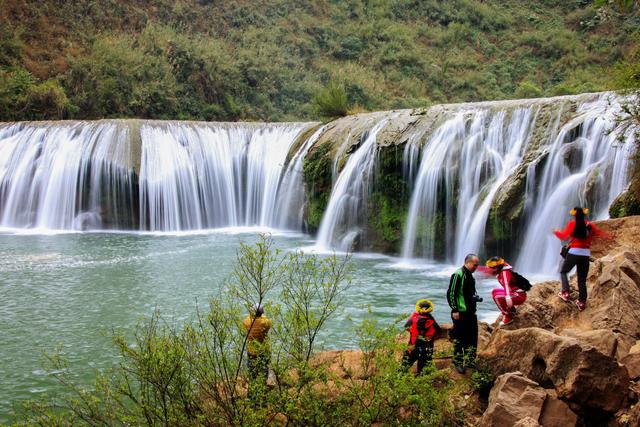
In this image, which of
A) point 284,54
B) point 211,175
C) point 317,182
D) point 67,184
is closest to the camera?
point 317,182

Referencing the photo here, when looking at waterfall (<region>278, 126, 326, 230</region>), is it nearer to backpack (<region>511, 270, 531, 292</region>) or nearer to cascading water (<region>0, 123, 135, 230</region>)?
cascading water (<region>0, 123, 135, 230</region>)

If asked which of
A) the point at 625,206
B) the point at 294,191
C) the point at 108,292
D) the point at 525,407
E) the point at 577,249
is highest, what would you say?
the point at 294,191

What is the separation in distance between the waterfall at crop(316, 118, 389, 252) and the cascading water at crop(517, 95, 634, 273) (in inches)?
205

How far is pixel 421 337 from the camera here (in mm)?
5676

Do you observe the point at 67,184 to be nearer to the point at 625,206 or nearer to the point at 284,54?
the point at 625,206

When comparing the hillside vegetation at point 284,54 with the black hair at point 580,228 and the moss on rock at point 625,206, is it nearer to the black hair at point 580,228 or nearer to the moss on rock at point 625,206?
the moss on rock at point 625,206

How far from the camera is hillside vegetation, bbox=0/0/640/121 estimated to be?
2869 centimetres

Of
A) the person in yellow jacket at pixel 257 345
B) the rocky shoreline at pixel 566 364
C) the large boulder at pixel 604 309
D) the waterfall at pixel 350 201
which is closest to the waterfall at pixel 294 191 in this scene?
the waterfall at pixel 350 201

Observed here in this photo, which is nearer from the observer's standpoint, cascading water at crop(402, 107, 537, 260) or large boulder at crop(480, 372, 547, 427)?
large boulder at crop(480, 372, 547, 427)

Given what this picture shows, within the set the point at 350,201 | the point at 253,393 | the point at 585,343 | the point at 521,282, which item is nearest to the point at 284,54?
the point at 350,201

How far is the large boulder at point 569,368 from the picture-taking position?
16.2 ft

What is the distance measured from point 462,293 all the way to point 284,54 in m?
35.2

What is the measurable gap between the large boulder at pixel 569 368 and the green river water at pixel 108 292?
2.21m

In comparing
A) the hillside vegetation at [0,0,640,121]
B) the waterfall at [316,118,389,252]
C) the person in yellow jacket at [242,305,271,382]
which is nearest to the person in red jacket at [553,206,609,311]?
the person in yellow jacket at [242,305,271,382]
